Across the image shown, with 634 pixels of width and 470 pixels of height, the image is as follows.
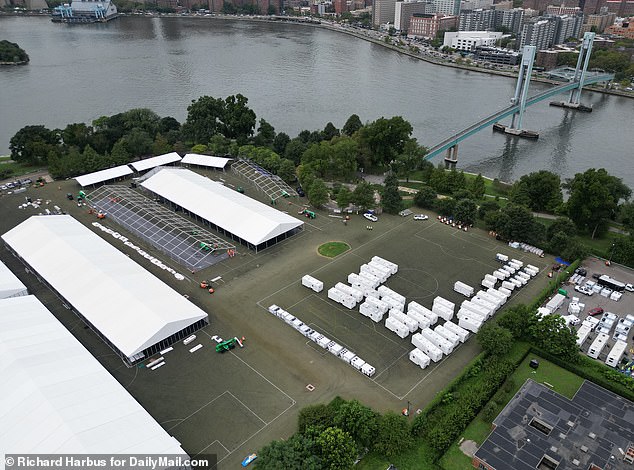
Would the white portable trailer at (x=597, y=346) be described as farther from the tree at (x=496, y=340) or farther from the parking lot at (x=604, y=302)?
the tree at (x=496, y=340)

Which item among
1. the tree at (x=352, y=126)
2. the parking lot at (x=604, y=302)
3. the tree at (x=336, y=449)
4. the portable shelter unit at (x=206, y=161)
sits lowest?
the parking lot at (x=604, y=302)

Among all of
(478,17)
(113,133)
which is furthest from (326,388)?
(478,17)

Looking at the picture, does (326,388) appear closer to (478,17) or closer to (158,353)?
(158,353)

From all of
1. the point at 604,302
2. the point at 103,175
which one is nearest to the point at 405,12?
the point at 103,175

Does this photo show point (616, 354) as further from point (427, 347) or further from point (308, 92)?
point (308, 92)

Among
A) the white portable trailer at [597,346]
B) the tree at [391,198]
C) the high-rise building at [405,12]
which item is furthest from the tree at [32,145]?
the high-rise building at [405,12]

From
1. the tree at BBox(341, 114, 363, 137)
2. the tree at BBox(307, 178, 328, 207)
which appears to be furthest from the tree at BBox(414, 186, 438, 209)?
the tree at BBox(341, 114, 363, 137)
